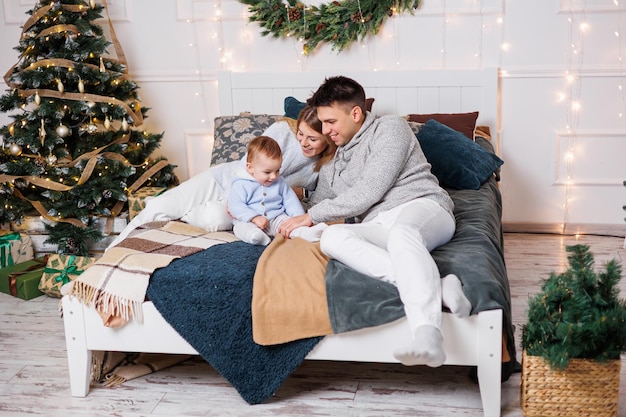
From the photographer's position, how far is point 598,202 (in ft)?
13.8

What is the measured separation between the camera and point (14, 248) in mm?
3945

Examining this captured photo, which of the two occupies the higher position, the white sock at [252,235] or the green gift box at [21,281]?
the white sock at [252,235]

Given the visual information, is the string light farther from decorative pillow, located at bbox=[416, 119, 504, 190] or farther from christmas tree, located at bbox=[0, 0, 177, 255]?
christmas tree, located at bbox=[0, 0, 177, 255]

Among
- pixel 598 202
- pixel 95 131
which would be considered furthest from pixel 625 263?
pixel 95 131

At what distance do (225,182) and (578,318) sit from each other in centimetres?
163

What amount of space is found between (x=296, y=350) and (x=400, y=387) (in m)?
0.40

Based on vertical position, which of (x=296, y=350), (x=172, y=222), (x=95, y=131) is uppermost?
(x=95, y=131)

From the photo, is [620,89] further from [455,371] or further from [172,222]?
[172,222]

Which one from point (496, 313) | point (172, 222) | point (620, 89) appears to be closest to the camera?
point (496, 313)

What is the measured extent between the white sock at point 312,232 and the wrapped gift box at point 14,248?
6.26 feet

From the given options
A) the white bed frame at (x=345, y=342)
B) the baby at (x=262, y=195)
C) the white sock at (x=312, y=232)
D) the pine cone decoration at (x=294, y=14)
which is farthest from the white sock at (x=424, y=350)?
the pine cone decoration at (x=294, y=14)

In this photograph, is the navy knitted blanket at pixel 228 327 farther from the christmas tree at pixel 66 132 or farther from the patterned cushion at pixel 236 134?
the christmas tree at pixel 66 132

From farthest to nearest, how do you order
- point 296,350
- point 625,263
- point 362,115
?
point 625,263 → point 362,115 → point 296,350

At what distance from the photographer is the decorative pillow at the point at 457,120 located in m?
3.79
